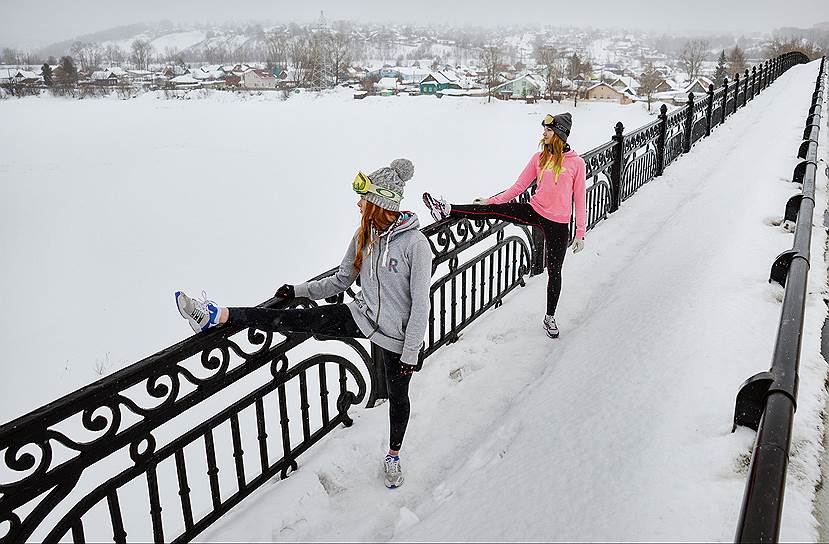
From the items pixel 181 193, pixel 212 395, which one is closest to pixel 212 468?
pixel 212 395

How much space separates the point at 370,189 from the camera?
3127mm

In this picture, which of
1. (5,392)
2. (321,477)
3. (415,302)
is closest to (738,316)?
(415,302)

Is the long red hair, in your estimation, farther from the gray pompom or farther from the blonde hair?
the blonde hair

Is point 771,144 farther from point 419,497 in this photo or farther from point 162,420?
point 162,420

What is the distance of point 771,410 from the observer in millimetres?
1836

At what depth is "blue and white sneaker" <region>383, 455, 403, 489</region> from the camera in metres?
3.43

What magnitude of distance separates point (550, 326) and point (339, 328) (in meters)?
2.29

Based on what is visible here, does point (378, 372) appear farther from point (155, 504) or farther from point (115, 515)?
point (115, 515)

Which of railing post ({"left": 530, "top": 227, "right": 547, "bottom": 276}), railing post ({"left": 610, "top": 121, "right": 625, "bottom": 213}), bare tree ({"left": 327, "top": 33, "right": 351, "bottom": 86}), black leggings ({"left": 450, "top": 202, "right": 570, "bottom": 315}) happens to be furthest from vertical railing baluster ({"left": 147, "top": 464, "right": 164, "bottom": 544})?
bare tree ({"left": 327, "top": 33, "right": 351, "bottom": 86})

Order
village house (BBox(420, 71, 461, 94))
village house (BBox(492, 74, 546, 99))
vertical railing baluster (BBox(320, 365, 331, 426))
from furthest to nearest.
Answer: village house (BBox(420, 71, 461, 94)), village house (BBox(492, 74, 546, 99)), vertical railing baluster (BBox(320, 365, 331, 426))

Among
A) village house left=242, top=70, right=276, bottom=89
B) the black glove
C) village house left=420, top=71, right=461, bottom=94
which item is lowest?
the black glove

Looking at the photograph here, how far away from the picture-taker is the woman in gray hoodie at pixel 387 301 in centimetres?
317

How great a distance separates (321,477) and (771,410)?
247 cm

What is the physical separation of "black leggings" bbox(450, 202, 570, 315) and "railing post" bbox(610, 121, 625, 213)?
4.28m
